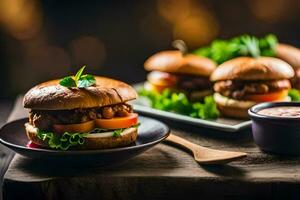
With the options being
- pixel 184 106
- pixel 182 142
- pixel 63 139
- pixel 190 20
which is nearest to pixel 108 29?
pixel 190 20

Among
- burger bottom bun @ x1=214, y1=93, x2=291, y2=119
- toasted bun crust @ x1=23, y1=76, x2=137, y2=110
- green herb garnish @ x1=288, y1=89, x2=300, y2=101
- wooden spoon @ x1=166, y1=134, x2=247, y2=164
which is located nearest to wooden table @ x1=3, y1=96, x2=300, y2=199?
wooden spoon @ x1=166, y1=134, x2=247, y2=164

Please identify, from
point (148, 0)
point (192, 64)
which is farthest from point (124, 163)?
point (148, 0)

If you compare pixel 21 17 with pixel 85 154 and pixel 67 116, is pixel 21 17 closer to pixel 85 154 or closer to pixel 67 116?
pixel 67 116

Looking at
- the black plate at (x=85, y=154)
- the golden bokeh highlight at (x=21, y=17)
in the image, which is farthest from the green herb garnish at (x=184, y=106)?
the golden bokeh highlight at (x=21, y=17)

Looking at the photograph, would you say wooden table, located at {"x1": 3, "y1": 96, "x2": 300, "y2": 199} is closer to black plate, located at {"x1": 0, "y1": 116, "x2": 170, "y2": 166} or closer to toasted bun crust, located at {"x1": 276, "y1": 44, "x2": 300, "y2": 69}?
black plate, located at {"x1": 0, "y1": 116, "x2": 170, "y2": 166}

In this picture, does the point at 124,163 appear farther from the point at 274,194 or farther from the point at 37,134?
the point at 274,194

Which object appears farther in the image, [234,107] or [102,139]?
[234,107]
